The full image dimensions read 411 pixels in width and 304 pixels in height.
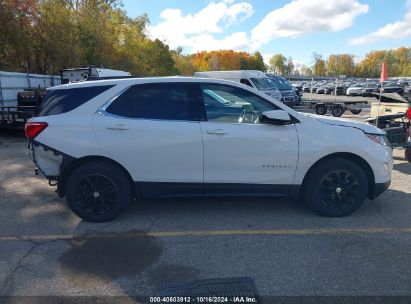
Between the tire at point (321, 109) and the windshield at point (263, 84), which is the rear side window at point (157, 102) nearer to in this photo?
the windshield at point (263, 84)

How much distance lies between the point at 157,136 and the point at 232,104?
3.32 feet

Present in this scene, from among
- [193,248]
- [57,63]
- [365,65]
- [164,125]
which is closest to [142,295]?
[193,248]

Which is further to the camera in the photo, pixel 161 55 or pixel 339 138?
pixel 161 55

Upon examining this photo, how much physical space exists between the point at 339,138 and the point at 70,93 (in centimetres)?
336

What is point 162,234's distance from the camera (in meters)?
4.40

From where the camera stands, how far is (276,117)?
4.48 meters

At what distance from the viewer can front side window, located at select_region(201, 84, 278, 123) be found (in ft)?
15.3

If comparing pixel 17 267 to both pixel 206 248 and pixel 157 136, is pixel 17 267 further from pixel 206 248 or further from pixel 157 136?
pixel 157 136

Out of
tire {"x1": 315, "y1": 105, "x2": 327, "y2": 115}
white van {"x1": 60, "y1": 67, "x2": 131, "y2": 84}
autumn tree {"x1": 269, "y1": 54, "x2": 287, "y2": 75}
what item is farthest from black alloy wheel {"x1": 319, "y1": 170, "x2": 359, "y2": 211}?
autumn tree {"x1": 269, "y1": 54, "x2": 287, "y2": 75}

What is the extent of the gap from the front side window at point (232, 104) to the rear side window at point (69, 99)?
1.24m

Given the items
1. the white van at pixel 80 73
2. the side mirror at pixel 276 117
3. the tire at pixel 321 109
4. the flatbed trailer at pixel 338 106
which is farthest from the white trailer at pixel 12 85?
the flatbed trailer at pixel 338 106

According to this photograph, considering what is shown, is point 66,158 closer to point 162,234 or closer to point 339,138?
point 162,234

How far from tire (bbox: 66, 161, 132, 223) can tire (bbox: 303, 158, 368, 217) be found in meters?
2.29

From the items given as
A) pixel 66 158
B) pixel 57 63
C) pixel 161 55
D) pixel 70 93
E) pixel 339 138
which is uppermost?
pixel 161 55
